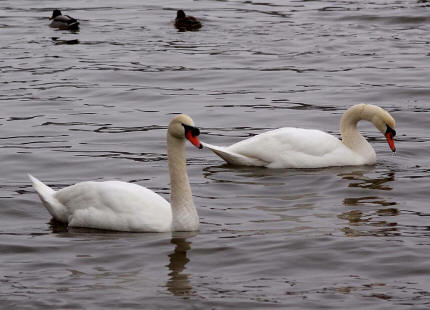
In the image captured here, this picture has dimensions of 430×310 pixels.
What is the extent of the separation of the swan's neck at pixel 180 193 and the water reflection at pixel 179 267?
10 cm

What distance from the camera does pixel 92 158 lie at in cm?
1447

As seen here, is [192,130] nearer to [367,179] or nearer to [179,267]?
[179,267]

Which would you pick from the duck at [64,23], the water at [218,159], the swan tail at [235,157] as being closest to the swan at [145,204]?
the water at [218,159]

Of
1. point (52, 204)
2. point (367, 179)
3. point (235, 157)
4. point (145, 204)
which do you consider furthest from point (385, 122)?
point (52, 204)

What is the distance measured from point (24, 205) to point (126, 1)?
1891cm

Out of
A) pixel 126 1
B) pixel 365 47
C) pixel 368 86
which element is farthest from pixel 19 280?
pixel 126 1

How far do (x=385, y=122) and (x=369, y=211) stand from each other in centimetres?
252

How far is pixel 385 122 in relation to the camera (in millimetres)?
14367

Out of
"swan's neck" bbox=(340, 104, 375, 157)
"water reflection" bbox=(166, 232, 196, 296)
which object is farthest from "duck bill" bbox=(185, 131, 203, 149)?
"swan's neck" bbox=(340, 104, 375, 157)

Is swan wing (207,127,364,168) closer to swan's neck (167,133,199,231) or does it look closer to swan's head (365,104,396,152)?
swan's head (365,104,396,152)

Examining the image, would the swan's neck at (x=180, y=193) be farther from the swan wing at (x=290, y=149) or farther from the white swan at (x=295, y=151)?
the swan wing at (x=290, y=149)

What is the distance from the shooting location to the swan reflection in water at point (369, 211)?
11.2 meters

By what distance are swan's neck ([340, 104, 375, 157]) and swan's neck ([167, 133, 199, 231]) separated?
150 inches

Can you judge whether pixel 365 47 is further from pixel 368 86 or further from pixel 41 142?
pixel 41 142
